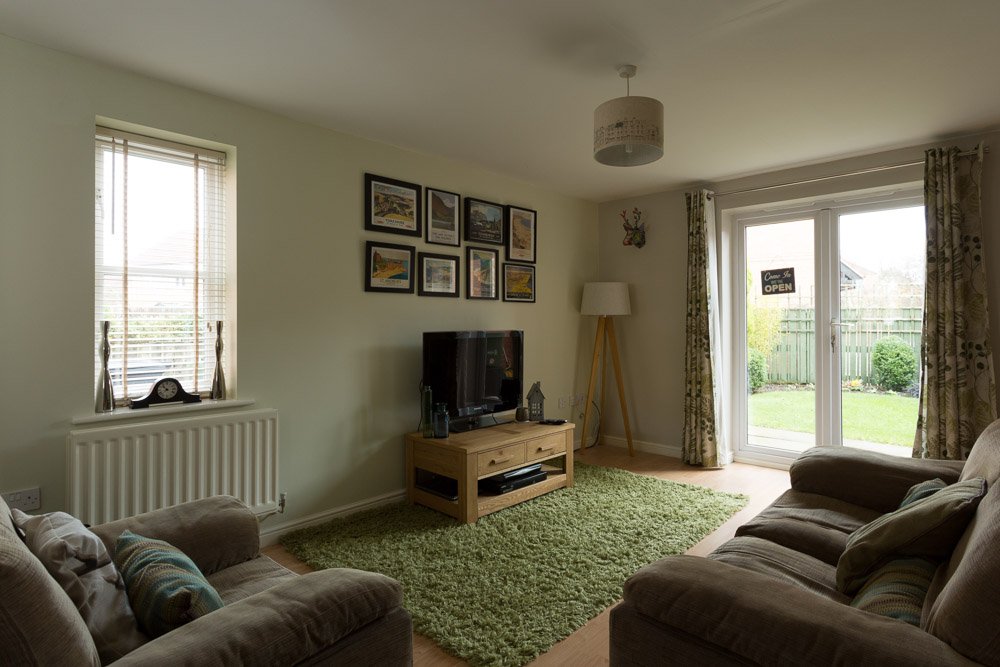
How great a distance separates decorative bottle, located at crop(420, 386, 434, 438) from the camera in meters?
3.52

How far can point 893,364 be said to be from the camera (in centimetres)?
396

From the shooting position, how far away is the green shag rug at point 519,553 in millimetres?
2178

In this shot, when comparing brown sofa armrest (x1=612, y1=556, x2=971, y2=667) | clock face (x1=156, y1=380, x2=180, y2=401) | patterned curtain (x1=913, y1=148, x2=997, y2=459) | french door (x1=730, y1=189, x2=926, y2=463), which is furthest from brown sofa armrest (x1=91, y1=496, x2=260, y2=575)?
french door (x1=730, y1=189, x2=926, y2=463)

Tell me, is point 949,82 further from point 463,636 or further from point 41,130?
point 41,130

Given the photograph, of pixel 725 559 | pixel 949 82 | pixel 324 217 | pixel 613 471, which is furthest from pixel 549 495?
pixel 949 82

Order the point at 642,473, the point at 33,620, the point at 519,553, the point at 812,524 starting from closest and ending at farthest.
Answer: the point at 33,620
the point at 812,524
the point at 519,553
the point at 642,473

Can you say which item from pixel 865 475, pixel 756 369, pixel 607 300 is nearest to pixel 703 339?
pixel 756 369

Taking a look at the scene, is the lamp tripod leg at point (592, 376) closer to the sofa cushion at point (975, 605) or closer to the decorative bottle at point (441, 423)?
the decorative bottle at point (441, 423)

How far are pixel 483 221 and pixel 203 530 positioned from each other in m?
2.99

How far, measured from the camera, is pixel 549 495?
3777 mm

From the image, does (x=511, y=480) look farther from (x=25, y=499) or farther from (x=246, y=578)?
(x=25, y=499)

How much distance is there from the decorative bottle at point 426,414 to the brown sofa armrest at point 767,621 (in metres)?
2.27

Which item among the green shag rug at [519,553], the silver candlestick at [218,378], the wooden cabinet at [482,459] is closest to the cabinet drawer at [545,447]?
the wooden cabinet at [482,459]

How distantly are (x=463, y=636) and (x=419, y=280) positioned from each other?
2.33 metres
